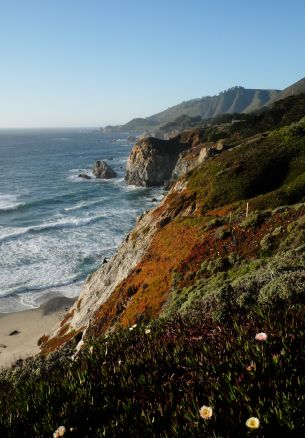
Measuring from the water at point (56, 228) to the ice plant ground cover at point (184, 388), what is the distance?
3024 centimetres

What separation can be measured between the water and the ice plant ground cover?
99.2 ft

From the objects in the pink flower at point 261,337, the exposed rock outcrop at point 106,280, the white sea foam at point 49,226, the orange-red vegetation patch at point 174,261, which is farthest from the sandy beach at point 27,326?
the pink flower at point 261,337

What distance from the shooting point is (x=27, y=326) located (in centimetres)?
3284

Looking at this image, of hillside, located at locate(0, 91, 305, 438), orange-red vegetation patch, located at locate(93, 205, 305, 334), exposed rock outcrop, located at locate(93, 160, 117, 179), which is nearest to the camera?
hillside, located at locate(0, 91, 305, 438)

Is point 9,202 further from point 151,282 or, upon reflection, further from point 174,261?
point 174,261

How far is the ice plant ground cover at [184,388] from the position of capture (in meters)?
4.92

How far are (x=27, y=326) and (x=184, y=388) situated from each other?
2934 cm

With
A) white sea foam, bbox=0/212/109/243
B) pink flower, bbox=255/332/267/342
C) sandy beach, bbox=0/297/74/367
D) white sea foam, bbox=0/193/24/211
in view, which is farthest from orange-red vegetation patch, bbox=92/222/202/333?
white sea foam, bbox=0/193/24/211

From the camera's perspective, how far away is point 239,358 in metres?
6.01

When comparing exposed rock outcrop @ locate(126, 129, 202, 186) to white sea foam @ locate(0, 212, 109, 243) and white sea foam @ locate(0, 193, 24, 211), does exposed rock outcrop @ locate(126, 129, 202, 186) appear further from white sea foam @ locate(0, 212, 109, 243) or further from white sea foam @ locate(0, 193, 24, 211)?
white sea foam @ locate(0, 212, 109, 243)

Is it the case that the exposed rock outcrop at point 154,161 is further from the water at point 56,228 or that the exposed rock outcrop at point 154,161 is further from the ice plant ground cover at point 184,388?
the ice plant ground cover at point 184,388

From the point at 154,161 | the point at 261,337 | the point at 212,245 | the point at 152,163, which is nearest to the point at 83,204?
the point at 152,163

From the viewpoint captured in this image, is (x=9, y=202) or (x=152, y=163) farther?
(x=152, y=163)

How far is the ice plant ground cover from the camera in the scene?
16.1ft
